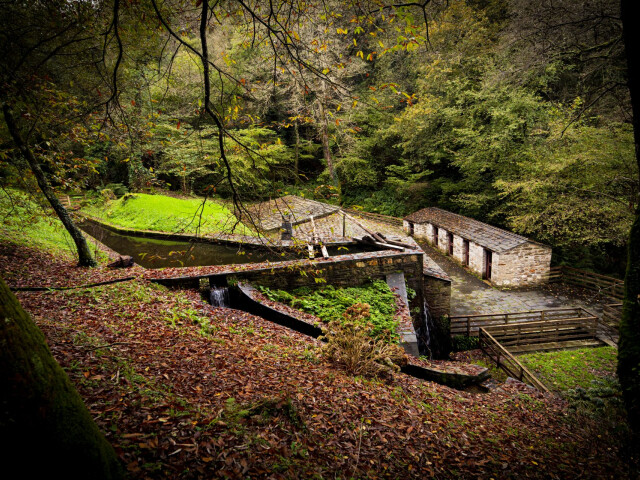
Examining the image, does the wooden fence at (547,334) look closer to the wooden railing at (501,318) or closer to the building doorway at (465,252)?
the wooden railing at (501,318)

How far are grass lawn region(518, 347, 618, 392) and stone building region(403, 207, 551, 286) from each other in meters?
4.53

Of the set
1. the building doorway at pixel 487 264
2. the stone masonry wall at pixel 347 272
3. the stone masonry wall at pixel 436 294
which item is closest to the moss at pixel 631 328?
the stone masonry wall at pixel 347 272

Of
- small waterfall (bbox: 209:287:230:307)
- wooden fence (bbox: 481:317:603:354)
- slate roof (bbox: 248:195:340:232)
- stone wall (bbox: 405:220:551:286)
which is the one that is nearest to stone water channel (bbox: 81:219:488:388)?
small waterfall (bbox: 209:287:230:307)

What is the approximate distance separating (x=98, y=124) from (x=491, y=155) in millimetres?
17362

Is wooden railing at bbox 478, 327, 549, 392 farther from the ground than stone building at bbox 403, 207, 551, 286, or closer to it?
closer to it

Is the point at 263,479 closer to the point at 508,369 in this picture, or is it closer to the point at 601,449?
the point at 601,449

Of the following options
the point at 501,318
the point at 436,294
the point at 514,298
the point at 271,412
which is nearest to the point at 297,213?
the point at 436,294

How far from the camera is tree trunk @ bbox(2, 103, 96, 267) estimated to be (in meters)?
5.76

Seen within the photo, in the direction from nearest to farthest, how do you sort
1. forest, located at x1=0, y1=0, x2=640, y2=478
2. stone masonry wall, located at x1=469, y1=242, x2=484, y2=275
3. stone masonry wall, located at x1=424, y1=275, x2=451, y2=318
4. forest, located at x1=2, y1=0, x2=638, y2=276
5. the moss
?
forest, located at x1=0, y1=0, x2=640, y2=478 < the moss < forest, located at x1=2, y1=0, x2=638, y2=276 < stone masonry wall, located at x1=424, y1=275, x2=451, y2=318 < stone masonry wall, located at x1=469, y1=242, x2=484, y2=275

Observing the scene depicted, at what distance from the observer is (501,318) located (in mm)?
11547

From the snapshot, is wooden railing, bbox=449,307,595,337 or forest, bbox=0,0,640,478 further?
wooden railing, bbox=449,307,595,337

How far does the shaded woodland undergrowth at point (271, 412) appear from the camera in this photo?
2.66 meters

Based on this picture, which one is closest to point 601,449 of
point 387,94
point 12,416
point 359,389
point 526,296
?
point 359,389

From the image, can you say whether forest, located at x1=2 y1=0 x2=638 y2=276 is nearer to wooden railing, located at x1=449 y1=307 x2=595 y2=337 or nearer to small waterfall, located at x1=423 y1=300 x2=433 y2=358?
wooden railing, located at x1=449 y1=307 x2=595 y2=337
